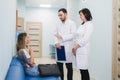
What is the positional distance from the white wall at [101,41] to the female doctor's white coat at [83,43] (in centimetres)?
84

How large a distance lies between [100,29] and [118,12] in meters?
0.86

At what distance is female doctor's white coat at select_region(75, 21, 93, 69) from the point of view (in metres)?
3.01

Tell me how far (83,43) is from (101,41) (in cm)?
126

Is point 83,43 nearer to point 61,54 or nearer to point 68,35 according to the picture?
point 68,35

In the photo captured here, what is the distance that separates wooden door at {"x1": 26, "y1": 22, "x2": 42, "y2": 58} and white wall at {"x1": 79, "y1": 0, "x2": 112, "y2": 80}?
534 cm

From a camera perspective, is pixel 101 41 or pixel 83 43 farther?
pixel 101 41

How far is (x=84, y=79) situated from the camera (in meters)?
3.13

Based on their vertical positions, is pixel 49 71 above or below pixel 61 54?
below

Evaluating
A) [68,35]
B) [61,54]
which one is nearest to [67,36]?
[68,35]

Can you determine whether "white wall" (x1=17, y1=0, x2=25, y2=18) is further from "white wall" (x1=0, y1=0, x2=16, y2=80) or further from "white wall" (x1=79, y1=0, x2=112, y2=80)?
"white wall" (x1=0, y1=0, x2=16, y2=80)

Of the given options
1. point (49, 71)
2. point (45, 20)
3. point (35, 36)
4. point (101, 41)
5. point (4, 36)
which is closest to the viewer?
point (4, 36)

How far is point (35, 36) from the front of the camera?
391 inches

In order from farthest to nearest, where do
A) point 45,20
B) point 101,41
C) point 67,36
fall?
point 45,20 < point 101,41 < point 67,36

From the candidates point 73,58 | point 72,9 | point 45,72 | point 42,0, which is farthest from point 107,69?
point 42,0
